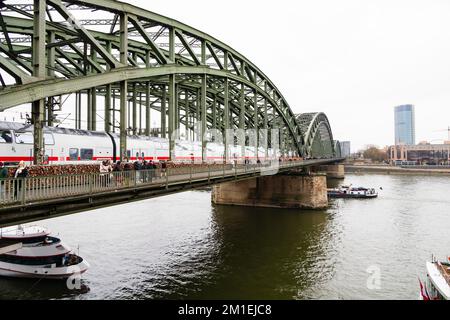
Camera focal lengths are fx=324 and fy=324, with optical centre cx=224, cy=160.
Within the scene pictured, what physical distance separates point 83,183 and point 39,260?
39.4ft

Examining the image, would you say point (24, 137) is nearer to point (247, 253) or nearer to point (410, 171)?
point (247, 253)

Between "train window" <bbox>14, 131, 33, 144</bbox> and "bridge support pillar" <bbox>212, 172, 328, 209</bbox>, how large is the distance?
115 ft

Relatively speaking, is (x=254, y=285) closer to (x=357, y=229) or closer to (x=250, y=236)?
(x=250, y=236)

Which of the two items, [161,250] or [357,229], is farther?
[357,229]

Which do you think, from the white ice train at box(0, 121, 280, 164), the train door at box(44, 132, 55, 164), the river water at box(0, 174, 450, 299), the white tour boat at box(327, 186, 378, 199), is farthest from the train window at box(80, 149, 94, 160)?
the white tour boat at box(327, 186, 378, 199)

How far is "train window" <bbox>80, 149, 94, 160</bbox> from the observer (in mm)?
22072

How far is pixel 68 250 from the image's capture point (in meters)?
22.5

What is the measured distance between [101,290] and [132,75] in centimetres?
1325

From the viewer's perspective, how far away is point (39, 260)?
21328 millimetres

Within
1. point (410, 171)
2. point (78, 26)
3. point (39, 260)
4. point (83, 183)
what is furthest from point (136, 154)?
point (410, 171)
